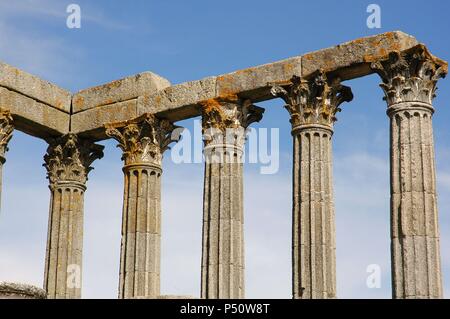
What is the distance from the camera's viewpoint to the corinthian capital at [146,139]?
40.1 metres

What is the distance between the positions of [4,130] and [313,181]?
10591mm

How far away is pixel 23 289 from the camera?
28.7m

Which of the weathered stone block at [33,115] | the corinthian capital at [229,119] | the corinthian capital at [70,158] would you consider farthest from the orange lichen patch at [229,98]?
the weathered stone block at [33,115]

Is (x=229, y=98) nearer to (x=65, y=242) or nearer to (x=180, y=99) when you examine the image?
(x=180, y=99)

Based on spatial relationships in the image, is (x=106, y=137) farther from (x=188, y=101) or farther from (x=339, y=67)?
(x=339, y=67)

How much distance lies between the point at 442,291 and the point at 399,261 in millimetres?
1301

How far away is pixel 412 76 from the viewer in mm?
33781

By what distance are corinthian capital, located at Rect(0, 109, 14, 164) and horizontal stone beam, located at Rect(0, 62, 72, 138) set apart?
9.8 inches

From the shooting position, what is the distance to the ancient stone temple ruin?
33.0 meters

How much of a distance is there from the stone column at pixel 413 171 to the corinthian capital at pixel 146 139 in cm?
853

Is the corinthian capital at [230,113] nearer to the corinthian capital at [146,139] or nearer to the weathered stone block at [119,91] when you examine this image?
the corinthian capital at [146,139]

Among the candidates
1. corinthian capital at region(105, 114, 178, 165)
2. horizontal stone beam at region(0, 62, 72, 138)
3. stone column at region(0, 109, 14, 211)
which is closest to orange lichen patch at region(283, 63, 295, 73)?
corinthian capital at region(105, 114, 178, 165)

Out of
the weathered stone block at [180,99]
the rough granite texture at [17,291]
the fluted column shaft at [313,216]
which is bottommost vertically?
the rough granite texture at [17,291]

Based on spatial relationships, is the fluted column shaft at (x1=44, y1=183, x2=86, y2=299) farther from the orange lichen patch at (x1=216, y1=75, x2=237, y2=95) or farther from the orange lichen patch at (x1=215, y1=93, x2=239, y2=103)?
the orange lichen patch at (x1=215, y1=93, x2=239, y2=103)
